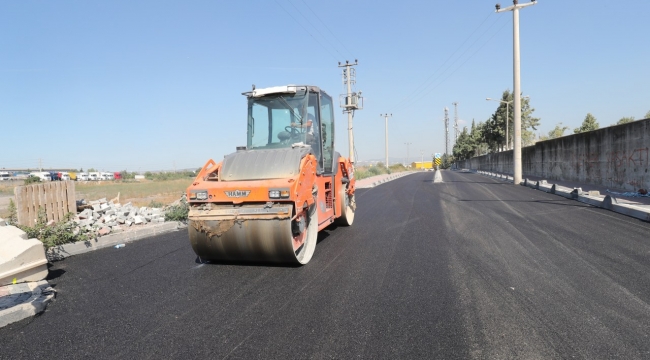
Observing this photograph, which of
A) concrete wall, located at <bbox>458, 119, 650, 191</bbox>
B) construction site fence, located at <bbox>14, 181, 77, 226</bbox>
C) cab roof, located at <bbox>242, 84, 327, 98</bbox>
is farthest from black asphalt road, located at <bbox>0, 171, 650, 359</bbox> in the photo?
concrete wall, located at <bbox>458, 119, 650, 191</bbox>

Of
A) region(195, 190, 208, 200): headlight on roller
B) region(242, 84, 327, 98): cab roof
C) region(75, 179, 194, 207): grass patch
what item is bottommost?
region(75, 179, 194, 207): grass patch

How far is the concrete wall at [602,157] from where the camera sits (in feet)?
45.6

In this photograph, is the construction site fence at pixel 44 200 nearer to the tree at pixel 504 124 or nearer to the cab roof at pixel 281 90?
the cab roof at pixel 281 90

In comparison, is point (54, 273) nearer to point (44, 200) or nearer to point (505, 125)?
point (44, 200)

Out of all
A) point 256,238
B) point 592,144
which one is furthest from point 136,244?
point 592,144

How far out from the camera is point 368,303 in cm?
412

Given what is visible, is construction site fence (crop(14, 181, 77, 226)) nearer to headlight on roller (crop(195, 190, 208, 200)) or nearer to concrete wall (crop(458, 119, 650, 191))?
headlight on roller (crop(195, 190, 208, 200))

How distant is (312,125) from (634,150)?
44.1 feet

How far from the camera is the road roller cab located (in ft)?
17.0

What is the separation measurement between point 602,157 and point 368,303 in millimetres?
17411

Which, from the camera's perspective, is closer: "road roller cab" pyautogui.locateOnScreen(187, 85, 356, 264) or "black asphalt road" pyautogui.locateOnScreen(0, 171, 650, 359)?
"black asphalt road" pyautogui.locateOnScreen(0, 171, 650, 359)

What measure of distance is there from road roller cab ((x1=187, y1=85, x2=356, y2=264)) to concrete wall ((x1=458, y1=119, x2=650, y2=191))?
12.5 meters

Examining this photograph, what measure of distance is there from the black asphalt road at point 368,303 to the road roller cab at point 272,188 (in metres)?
0.38

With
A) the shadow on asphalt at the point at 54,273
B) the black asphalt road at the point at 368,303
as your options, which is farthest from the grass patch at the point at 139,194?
the black asphalt road at the point at 368,303
